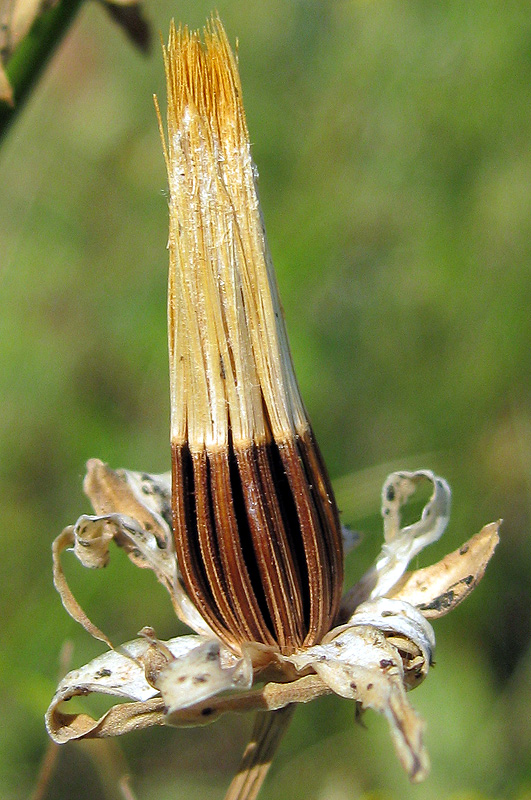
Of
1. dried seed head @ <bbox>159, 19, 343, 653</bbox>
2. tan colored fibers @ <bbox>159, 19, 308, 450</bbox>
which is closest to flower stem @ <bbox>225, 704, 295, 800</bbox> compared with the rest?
dried seed head @ <bbox>159, 19, 343, 653</bbox>

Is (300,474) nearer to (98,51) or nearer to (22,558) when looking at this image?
(22,558)

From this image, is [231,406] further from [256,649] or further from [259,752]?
[259,752]

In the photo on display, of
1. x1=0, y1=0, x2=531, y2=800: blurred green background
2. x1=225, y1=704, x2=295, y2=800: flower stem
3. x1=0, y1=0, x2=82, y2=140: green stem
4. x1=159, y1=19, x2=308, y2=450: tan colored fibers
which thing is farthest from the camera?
x1=0, y1=0, x2=531, y2=800: blurred green background

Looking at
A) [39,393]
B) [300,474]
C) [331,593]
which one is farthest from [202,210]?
[39,393]

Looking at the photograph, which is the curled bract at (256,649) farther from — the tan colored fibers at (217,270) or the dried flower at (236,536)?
the tan colored fibers at (217,270)

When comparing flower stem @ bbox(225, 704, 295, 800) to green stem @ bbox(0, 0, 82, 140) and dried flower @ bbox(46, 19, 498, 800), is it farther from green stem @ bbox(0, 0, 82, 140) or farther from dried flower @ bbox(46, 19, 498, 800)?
green stem @ bbox(0, 0, 82, 140)

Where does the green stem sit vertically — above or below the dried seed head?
above

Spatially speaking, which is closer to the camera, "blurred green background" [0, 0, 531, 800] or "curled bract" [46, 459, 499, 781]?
"curled bract" [46, 459, 499, 781]
